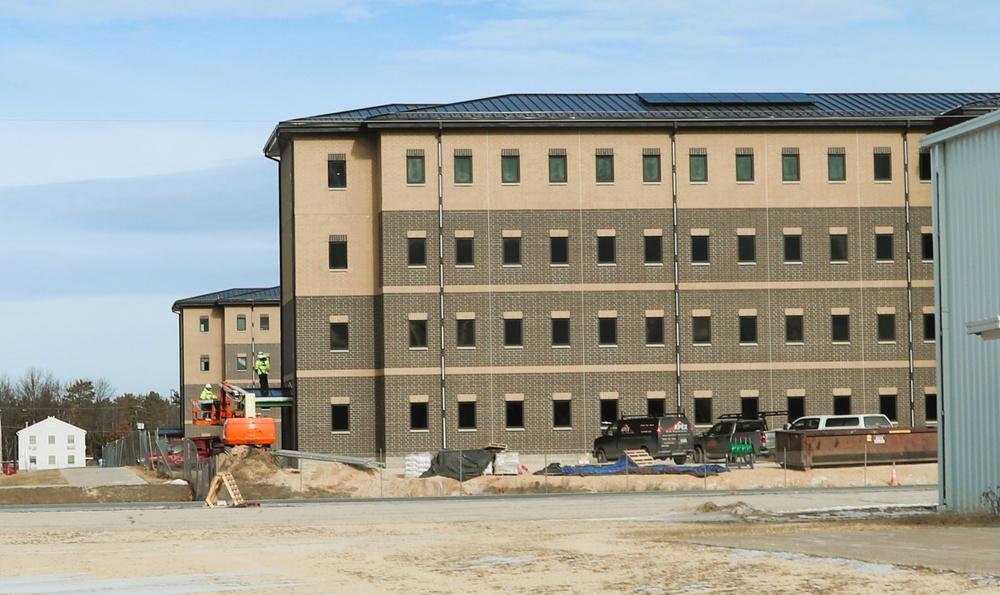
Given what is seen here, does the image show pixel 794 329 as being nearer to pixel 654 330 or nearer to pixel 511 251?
pixel 654 330

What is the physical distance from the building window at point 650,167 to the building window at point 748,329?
699 cm

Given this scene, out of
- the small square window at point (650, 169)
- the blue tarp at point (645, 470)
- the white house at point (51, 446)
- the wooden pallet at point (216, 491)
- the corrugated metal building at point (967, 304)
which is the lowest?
the white house at point (51, 446)

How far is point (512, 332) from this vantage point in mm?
61812

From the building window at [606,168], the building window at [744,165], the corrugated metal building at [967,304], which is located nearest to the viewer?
the corrugated metal building at [967,304]

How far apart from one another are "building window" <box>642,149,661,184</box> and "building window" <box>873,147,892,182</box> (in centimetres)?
938

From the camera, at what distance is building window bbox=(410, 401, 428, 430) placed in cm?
6112

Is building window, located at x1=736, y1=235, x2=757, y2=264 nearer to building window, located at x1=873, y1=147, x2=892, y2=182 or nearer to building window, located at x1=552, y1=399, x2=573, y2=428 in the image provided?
building window, located at x1=873, y1=147, x2=892, y2=182

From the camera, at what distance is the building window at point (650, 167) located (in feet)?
204

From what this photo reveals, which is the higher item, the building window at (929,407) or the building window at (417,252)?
the building window at (417,252)

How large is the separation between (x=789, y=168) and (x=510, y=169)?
1197 centimetres

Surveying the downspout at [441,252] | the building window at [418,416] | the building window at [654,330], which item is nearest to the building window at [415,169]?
the downspout at [441,252]

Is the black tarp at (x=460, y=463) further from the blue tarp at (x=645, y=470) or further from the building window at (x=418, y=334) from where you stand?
the building window at (x=418, y=334)

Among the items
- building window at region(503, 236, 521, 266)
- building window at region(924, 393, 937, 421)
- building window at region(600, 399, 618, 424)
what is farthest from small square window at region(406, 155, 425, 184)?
building window at region(924, 393, 937, 421)

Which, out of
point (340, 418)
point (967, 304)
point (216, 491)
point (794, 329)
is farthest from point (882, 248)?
point (967, 304)
